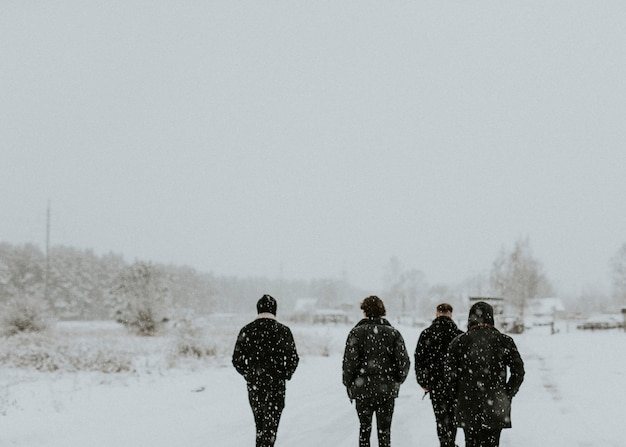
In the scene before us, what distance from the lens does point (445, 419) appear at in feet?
22.6

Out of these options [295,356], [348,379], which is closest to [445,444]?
[348,379]

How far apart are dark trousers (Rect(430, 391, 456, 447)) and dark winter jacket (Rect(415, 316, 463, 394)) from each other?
0.09 meters

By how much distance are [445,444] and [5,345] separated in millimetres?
20978

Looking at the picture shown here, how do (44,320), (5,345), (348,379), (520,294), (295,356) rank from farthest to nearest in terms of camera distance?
(520,294), (44,320), (5,345), (295,356), (348,379)

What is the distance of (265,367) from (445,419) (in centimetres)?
235

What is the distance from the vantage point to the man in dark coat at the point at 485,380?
222 inches

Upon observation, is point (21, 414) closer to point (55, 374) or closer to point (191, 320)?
point (55, 374)

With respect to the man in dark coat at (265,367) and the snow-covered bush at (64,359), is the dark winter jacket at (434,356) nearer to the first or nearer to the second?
the man in dark coat at (265,367)

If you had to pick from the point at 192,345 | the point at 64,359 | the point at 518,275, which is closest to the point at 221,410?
the point at 64,359

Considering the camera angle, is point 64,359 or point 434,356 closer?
point 434,356

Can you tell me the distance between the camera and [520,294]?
6006 centimetres

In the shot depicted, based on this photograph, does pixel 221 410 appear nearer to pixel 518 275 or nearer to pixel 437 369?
pixel 437 369

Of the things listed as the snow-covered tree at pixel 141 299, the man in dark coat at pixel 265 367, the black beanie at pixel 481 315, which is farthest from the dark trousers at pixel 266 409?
the snow-covered tree at pixel 141 299

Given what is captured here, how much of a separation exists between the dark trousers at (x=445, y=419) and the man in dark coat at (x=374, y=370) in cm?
96
